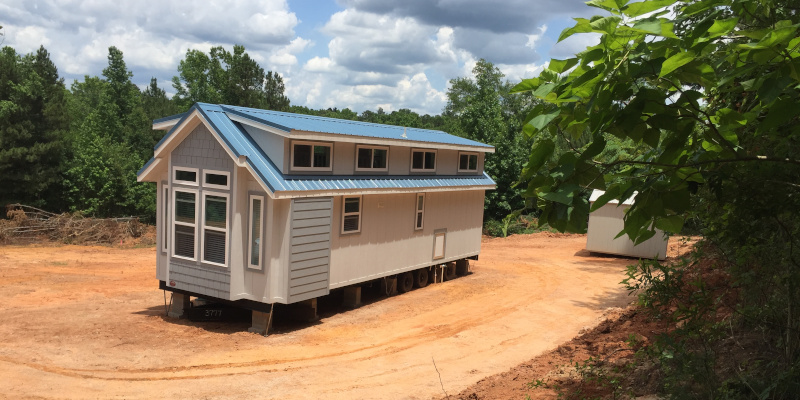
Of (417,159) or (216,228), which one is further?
(417,159)

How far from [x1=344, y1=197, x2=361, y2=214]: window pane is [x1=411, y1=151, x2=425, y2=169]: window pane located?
9.98ft

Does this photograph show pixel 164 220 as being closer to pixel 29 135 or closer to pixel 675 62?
pixel 675 62

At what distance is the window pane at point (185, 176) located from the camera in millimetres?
14269

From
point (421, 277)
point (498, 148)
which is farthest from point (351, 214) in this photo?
point (498, 148)

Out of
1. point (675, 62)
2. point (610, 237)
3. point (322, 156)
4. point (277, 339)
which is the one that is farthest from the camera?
point (610, 237)

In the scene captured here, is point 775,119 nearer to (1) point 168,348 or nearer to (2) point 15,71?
(1) point 168,348

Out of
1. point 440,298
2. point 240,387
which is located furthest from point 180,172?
point 440,298

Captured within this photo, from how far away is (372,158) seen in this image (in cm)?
1662

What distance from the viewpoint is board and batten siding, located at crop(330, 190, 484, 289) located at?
15.7 m

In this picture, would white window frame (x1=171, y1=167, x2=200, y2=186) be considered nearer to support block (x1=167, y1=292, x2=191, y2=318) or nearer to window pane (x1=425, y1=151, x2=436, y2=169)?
support block (x1=167, y1=292, x2=191, y2=318)

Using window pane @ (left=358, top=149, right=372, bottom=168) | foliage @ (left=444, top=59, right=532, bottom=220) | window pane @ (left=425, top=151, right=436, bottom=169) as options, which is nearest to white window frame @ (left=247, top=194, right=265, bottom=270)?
window pane @ (left=358, top=149, right=372, bottom=168)

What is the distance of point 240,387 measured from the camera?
10625 millimetres

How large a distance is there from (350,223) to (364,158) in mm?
1823

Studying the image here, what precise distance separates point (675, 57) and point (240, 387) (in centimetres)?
971
